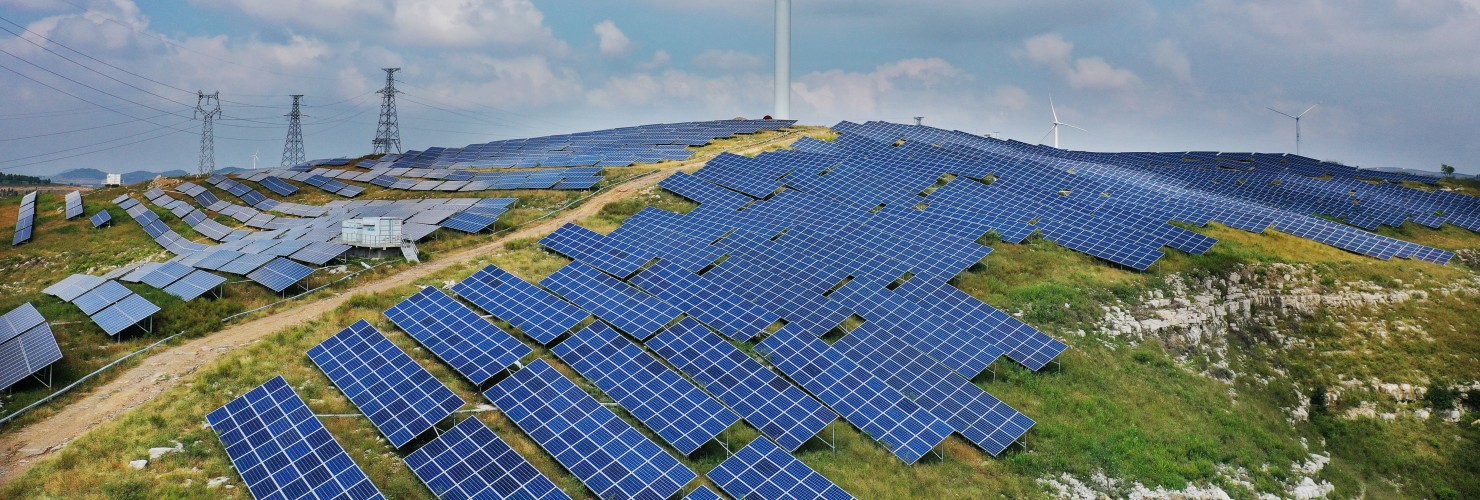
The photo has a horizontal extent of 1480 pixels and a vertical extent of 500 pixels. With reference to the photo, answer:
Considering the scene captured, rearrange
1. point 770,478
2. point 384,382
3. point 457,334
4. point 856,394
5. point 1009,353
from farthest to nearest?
point 1009,353
point 457,334
point 856,394
point 384,382
point 770,478

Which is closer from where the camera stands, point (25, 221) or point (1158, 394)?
point (1158, 394)

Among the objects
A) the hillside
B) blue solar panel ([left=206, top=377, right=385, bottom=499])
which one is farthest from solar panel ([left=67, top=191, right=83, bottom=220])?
blue solar panel ([left=206, top=377, right=385, bottom=499])

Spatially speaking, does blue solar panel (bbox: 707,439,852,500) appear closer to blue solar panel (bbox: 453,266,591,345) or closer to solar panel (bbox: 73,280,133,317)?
blue solar panel (bbox: 453,266,591,345)

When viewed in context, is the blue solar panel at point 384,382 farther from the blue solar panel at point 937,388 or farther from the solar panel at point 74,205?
the solar panel at point 74,205

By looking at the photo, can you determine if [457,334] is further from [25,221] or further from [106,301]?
[25,221]

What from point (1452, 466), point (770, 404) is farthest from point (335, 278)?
point (1452, 466)

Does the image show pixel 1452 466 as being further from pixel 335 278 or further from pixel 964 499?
pixel 335 278

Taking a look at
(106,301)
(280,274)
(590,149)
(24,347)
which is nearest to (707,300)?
(280,274)

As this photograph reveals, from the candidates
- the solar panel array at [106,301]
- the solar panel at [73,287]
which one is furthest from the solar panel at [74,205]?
the solar panel array at [106,301]
